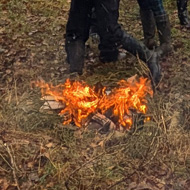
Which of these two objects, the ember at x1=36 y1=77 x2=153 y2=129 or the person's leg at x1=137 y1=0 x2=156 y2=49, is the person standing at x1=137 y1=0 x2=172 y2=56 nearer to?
the person's leg at x1=137 y1=0 x2=156 y2=49

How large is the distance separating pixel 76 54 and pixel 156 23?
1461 mm

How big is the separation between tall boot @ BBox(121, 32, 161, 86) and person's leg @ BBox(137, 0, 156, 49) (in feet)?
2.60

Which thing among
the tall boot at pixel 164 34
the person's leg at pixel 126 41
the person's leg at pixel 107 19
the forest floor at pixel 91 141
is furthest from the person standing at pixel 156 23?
the person's leg at pixel 107 19

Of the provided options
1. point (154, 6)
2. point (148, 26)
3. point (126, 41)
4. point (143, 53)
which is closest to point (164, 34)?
point (148, 26)

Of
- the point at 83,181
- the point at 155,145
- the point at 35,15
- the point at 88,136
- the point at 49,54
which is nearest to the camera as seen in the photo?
the point at 83,181

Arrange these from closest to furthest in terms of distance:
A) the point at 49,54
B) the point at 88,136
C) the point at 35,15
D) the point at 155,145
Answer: the point at 155,145
the point at 88,136
the point at 49,54
the point at 35,15

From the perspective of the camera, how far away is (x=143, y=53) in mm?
6082

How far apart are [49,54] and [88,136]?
2566 mm

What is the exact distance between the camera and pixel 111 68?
666cm

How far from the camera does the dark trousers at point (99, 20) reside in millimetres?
5641

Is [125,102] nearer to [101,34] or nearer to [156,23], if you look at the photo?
[101,34]

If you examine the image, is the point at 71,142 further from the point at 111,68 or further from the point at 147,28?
the point at 147,28

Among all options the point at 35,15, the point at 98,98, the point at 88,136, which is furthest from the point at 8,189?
the point at 35,15

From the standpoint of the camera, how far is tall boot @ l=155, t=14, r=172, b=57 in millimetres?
6512
